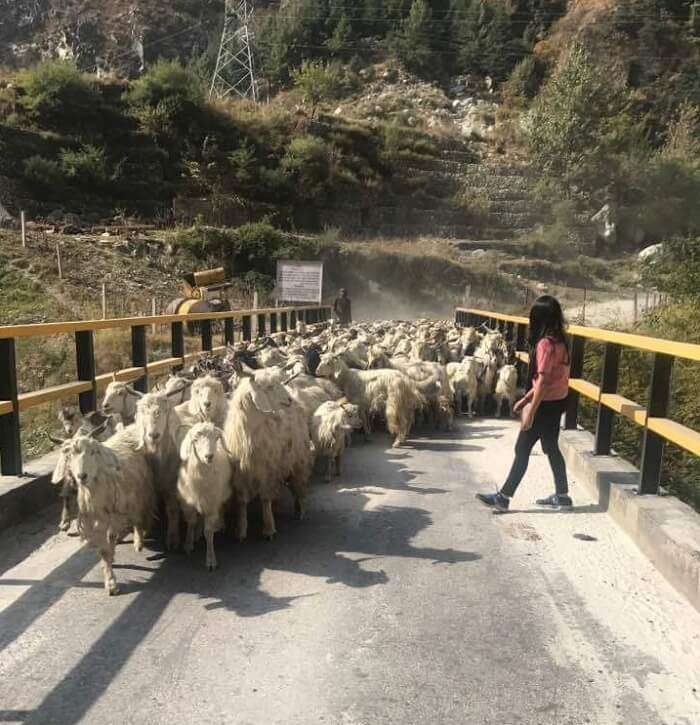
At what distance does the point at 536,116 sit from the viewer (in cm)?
5241

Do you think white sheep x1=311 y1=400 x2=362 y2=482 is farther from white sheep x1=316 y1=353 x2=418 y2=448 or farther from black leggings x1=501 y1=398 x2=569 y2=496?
black leggings x1=501 y1=398 x2=569 y2=496

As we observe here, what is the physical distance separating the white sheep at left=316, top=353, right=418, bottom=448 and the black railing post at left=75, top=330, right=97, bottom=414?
290cm

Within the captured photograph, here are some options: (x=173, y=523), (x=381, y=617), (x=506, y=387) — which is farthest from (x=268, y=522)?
(x=506, y=387)

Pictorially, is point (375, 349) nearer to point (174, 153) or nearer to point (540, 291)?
point (540, 291)

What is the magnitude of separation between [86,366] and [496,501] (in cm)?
374

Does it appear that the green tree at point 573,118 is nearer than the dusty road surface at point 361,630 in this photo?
No

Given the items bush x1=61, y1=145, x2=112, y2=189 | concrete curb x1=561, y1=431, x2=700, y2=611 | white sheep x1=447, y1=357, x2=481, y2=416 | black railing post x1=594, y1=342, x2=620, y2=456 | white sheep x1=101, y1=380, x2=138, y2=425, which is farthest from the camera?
bush x1=61, y1=145, x2=112, y2=189

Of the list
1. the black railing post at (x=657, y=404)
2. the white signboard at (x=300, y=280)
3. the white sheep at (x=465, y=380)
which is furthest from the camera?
the white signboard at (x=300, y=280)

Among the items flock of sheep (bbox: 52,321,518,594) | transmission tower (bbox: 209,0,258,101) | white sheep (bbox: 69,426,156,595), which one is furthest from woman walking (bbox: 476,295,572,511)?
transmission tower (bbox: 209,0,258,101)

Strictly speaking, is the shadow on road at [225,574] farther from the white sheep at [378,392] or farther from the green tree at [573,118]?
the green tree at [573,118]

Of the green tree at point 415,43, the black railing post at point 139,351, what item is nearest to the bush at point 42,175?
the black railing post at point 139,351

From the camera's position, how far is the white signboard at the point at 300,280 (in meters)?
22.9

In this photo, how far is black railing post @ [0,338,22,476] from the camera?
4.48 m

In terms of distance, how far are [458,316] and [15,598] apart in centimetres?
Answer: 1861
